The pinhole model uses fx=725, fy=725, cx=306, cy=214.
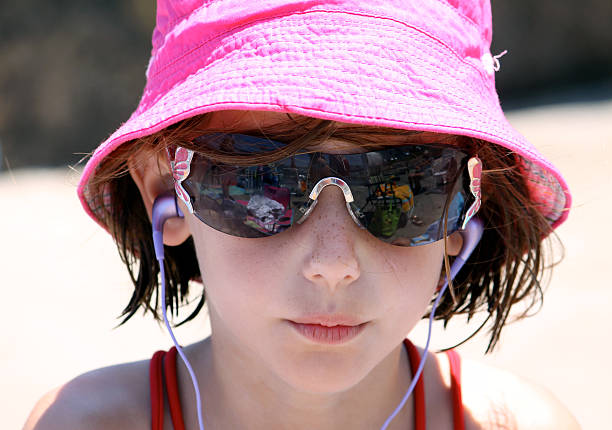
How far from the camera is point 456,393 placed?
1.86m

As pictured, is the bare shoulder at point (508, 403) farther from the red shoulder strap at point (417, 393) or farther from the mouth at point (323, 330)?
the mouth at point (323, 330)

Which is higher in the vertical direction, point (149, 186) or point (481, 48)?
point (481, 48)

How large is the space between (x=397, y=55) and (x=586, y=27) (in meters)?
8.18

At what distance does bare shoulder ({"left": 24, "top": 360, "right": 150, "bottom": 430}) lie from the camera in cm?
168

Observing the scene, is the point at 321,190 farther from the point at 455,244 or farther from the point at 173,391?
the point at 173,391

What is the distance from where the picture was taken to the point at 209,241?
4.88 ft

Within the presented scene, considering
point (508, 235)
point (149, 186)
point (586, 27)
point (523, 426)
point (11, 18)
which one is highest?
point (11, 18)

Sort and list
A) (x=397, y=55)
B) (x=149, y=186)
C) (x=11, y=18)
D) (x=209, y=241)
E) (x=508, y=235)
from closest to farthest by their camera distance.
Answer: (x=397, y=55)
(x=209, y=241)
(x=149, y=186)
(x=508, y=235)
(x=11, y=18)

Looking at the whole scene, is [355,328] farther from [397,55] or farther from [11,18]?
[11,18]

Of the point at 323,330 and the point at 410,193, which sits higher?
the point at 410,193

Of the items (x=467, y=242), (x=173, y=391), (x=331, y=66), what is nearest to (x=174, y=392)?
(x=173, y=391)

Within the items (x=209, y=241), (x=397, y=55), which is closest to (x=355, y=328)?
(x=209, y=241)

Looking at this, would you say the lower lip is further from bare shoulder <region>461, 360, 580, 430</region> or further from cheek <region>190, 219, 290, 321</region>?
bare shoulder <region>461, 360, 580, 430</region>

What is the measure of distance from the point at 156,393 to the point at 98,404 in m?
0.14
